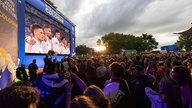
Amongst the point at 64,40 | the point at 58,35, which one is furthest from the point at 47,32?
the point at 64,40

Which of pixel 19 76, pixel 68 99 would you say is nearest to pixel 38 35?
pixel 19 76

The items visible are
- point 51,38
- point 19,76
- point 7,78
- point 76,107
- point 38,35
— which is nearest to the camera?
point 76,107

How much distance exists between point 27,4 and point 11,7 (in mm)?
6928

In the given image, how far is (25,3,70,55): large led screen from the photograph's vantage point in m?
14.3

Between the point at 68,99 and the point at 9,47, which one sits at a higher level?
the point at 9,47

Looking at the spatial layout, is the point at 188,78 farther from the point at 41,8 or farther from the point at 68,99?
the point at 41,8

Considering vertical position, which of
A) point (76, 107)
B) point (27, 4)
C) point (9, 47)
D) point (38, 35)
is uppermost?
point (27, 4)

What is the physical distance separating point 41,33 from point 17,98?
1531 centimetres

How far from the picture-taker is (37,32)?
15711 mm

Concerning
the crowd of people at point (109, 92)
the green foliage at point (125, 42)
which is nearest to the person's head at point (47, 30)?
the crowd of people at point (109, 92)

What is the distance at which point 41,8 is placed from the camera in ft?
55.3

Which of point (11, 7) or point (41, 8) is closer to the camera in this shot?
point (11, 7)

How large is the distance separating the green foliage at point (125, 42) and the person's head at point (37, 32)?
81.1m

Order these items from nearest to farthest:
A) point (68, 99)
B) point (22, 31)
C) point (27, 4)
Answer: point (68, 99) → point (22, 31) → point (27, 4)
